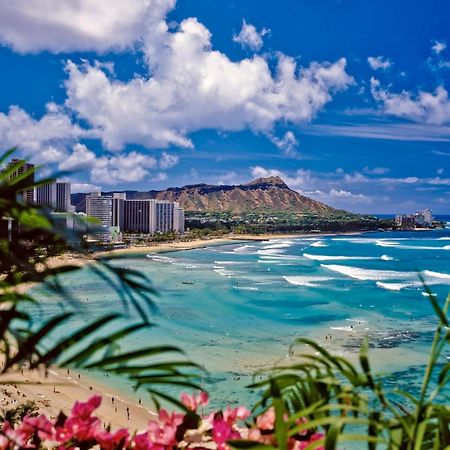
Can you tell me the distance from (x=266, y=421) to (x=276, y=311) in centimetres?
2456

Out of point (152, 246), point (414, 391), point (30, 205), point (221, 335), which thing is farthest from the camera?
point (152, 246)

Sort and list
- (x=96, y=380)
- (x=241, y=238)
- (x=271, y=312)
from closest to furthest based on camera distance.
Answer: (x=96, y=380), (x=271, y=312), (x=241, y=238)

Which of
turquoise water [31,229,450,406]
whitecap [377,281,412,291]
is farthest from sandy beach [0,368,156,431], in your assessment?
whitecap [377,281,412,291]

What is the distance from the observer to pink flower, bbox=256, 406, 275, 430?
97 centimetres

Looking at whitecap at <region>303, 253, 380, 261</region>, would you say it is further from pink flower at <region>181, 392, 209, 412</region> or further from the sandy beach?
pink flower at <region>181, 392, 209, 412</region>

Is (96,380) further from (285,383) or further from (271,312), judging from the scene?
(285,383)

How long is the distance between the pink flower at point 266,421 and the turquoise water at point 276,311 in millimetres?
428

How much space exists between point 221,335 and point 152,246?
5030 cm

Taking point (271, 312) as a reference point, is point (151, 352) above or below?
above

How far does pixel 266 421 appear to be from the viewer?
3.19 ft

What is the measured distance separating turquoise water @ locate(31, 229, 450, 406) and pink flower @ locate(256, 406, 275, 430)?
43 cm

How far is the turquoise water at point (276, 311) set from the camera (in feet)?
55.7

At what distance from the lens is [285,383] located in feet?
3.14

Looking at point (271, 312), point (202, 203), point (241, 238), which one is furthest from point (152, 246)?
point (202, 203)
